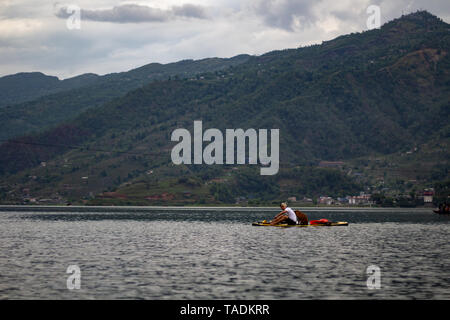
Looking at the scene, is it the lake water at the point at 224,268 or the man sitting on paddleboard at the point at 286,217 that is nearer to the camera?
the lake water at the point at 224,268

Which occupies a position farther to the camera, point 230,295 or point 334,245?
point 334,245

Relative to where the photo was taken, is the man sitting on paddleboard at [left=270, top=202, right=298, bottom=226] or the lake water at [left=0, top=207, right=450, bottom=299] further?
the man sitting on paddleboard at [left=270, top=202, right=298, bottom=226]

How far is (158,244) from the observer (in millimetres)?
76938

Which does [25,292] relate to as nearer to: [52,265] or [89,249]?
[52,265]

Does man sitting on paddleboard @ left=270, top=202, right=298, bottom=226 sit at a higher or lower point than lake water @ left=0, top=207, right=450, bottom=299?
higher

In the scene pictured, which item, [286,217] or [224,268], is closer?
[224,268]

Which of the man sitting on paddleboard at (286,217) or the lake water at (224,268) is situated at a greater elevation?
the man sitting on paddleboard at (286,217)

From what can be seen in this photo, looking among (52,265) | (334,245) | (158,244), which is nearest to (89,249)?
(158,244)

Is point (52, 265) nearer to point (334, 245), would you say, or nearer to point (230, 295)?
point (230, 295)

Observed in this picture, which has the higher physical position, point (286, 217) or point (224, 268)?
point (286, 217)
